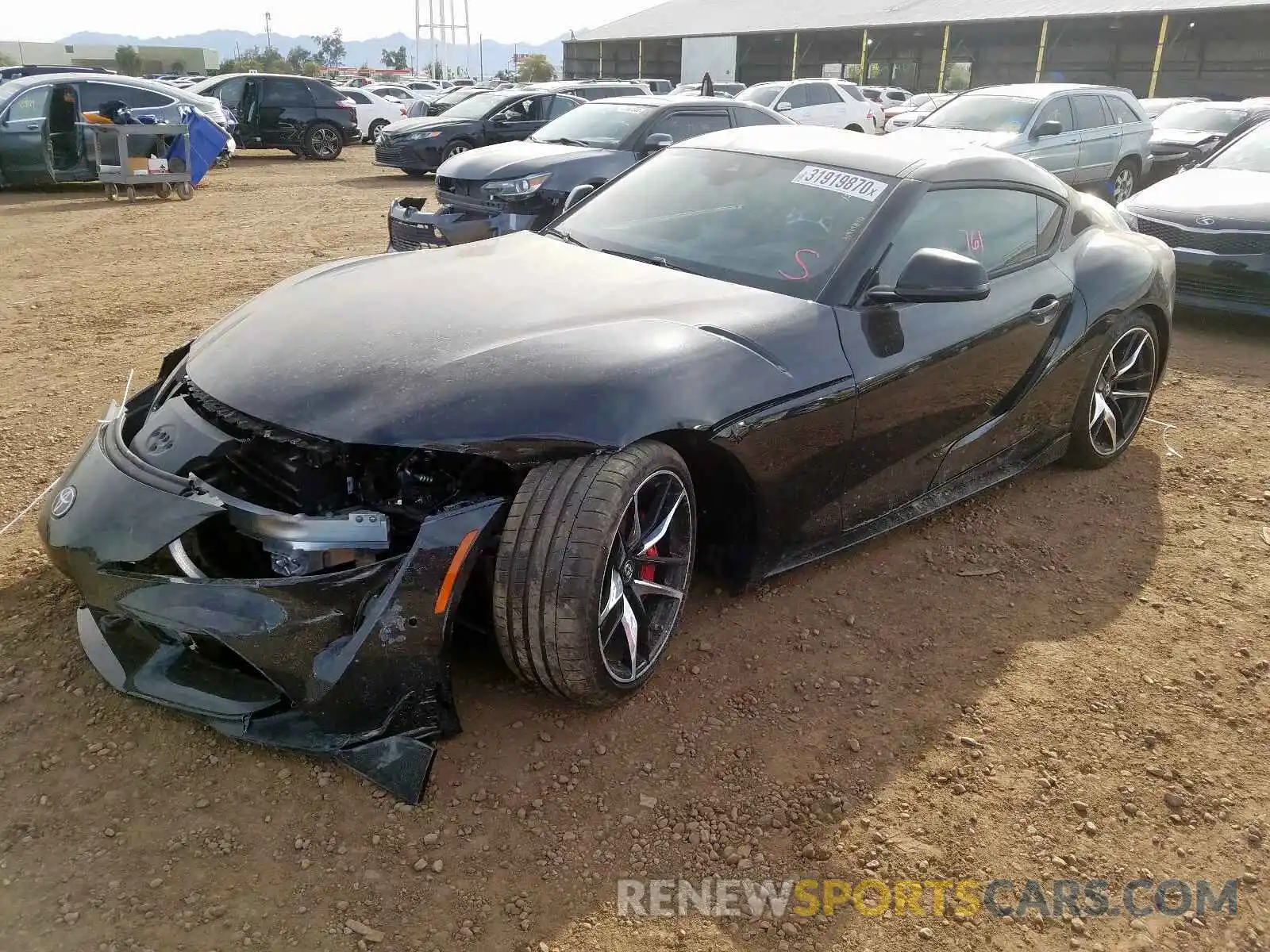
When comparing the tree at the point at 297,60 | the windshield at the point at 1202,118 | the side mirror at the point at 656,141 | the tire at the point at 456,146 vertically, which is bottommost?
the tire at the point at 456,146

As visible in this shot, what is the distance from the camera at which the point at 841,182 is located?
11.8 ft

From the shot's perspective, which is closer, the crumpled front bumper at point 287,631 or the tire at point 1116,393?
the crumpled front bumper at point 287,631

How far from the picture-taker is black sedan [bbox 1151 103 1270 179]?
44.2ft

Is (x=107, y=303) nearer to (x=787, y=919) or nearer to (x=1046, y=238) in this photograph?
(x=1046, y=238)

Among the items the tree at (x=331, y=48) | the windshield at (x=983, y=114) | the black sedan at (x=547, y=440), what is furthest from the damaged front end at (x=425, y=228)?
the tree at (x=331, y=48)

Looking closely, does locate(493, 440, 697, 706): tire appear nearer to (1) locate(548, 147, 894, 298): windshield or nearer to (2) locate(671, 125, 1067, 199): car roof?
(1) locate(548, 147, 894, 298): windshield

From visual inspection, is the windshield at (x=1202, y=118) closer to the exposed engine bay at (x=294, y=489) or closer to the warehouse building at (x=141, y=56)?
the exposed engine bay at (x=294, y=489)

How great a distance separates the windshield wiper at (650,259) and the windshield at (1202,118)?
14.4 metres

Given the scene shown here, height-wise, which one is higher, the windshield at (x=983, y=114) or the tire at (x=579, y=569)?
the windshield at (x=983, y=114)

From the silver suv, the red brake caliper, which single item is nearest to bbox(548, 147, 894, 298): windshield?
the red brake caliper

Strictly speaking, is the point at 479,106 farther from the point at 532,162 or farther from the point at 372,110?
the point at 372,110

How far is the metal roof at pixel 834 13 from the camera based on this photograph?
29.9 m

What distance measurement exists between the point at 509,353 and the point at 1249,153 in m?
8.20

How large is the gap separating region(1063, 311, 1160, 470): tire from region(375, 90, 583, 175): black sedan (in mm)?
11638
